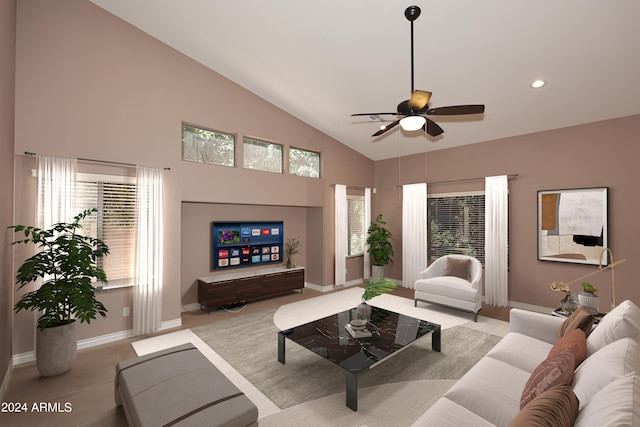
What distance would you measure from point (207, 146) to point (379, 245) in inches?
166

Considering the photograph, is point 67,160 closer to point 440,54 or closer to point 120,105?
point 120,105

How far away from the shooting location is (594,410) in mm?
1207

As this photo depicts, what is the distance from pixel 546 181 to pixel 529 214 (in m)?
0.60

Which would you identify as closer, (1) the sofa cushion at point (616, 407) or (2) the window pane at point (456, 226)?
(1) the sofa cushion at point (616, 407)

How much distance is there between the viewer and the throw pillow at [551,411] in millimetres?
1221

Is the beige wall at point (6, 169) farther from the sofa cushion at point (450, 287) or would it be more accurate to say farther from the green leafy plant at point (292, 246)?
the sofa cushion at point (450, 287)

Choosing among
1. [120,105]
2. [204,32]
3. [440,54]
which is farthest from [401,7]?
[120,105]

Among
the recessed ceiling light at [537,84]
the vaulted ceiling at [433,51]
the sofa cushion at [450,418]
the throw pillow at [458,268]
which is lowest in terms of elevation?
Answer: the sofa cushion at [450,418]

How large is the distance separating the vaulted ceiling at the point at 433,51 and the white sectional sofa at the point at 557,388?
2701mm

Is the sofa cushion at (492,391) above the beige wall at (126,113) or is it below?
below

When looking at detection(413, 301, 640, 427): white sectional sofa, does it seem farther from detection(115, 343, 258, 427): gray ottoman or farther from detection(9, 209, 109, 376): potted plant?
detection(9, 209, 109, 376): potted plant

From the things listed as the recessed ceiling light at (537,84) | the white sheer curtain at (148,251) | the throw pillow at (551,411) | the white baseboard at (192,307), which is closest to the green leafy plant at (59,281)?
the white sheer curtain at (148,251)

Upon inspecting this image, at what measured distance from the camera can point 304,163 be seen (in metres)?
6.25

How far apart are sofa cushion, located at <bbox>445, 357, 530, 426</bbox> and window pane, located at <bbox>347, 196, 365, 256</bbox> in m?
4.86
